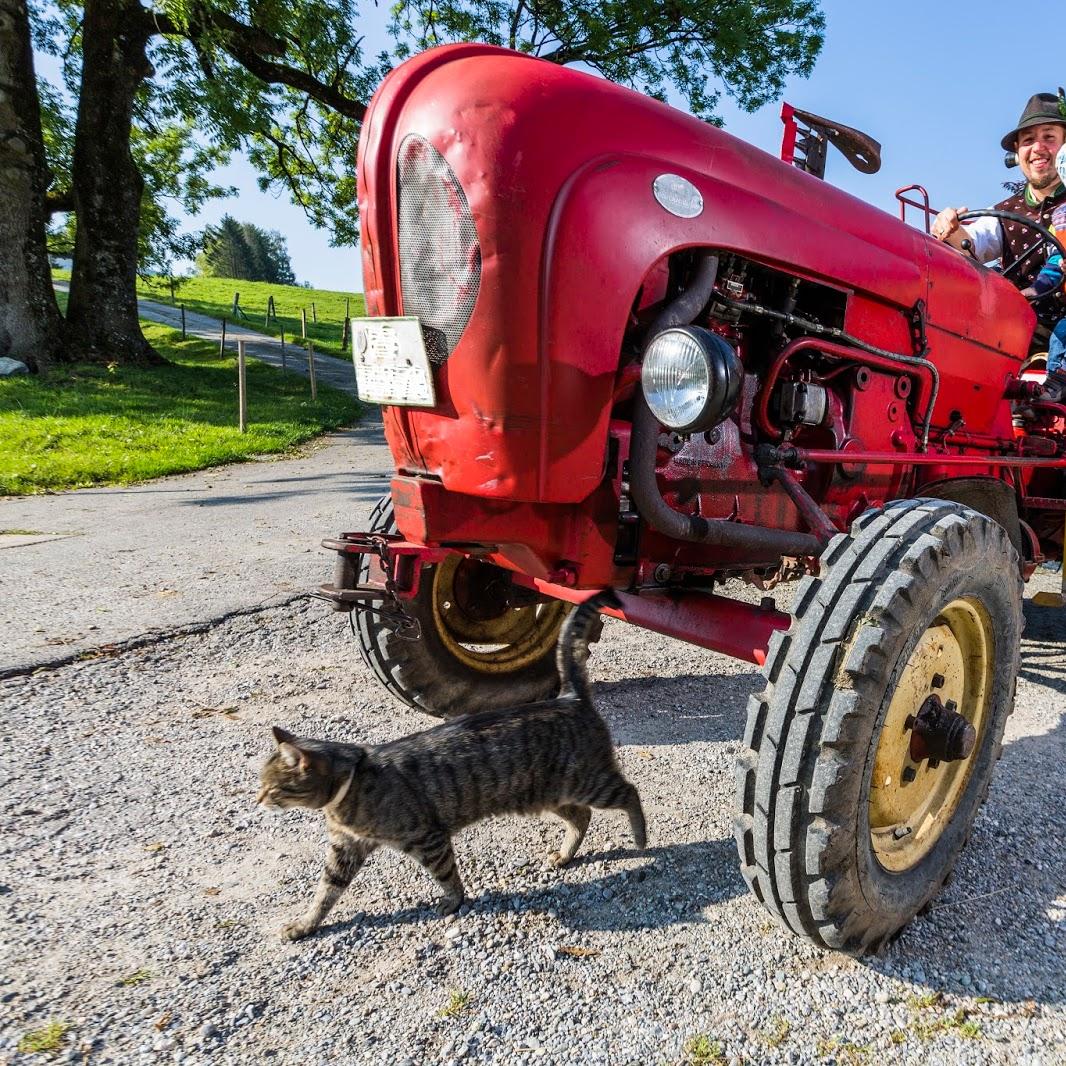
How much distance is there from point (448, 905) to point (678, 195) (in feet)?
6.76

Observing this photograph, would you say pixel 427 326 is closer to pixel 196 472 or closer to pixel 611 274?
pixel 611 274

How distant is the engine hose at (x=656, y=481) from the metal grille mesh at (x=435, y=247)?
0.53 meters

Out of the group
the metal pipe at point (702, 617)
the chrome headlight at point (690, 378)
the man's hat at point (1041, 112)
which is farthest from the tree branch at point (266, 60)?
the chrome headlight at point (690, 378)

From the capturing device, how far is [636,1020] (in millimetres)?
1788

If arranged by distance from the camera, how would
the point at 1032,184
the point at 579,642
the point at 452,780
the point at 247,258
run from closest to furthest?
the point at 452,780 < the point at 579,642 < the point at 1032,184 < the point at 247,258

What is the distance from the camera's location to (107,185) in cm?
1398

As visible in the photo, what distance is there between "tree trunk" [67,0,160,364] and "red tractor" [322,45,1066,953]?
14.3 meters

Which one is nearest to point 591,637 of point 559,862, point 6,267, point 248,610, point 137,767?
point 559,862

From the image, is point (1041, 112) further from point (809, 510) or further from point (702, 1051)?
point (702, 1051)

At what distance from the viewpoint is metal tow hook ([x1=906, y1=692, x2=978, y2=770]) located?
2.09m

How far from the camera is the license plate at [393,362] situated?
211 centimetres

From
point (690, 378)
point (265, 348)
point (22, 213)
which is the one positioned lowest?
point (690, 378)

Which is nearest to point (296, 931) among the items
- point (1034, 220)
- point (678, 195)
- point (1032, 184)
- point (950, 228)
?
point (678, 195)

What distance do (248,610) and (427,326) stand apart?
9.71 feet
